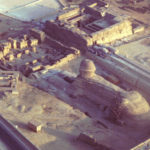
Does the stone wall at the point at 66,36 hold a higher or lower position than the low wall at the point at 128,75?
higher

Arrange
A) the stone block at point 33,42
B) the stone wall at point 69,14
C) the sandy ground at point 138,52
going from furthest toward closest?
the stone wall at point 69,14
the stone block at point 33,42
the sandy ground at point 138,52

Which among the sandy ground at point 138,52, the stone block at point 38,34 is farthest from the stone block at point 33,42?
the sandy ground at point 138,52

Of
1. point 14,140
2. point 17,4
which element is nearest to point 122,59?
point 14,140

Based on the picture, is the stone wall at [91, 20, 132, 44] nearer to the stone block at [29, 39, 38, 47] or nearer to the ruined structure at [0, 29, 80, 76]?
the ruined structure at [0, 29, 80, 76]

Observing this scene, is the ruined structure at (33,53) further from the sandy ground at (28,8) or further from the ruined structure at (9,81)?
the sandy ground at (28,8)

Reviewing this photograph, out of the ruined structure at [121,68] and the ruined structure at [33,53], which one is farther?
the ruined structure at [33,53]

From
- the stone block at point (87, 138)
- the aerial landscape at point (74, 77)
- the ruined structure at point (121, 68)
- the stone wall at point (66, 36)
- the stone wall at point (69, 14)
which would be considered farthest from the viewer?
the stone wall at point (69, 14)

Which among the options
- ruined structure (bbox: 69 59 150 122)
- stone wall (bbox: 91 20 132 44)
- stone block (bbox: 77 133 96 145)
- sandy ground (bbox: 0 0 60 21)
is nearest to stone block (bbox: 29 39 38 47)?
stone wall (bbox: 91 20 132 44)
